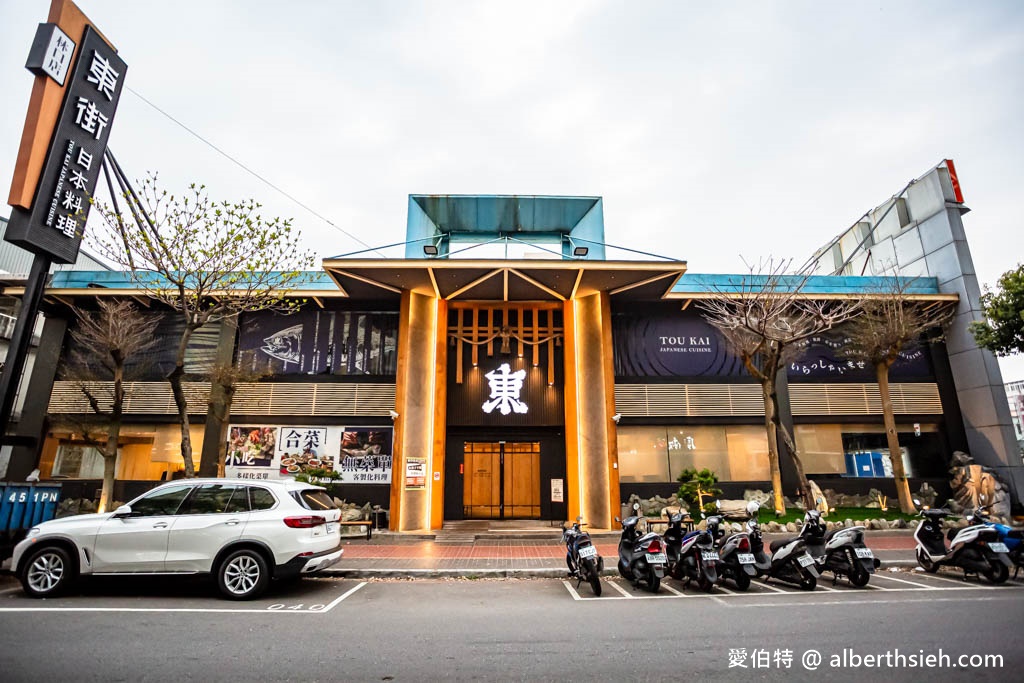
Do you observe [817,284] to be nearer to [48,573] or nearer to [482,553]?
[482,553]

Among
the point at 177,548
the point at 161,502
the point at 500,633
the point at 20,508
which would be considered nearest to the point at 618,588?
the point at 500,633

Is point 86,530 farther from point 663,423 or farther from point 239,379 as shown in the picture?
point 663,423

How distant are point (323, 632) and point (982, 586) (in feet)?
28.8

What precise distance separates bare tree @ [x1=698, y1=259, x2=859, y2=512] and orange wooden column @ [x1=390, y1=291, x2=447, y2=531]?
337 inches

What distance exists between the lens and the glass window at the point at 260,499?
261 inches

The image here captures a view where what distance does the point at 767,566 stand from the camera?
7242 mm

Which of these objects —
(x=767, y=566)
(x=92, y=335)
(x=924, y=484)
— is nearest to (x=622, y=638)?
(x=767, y=566)

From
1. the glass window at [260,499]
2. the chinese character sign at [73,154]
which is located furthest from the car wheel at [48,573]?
the chinese character sign at [73,154]

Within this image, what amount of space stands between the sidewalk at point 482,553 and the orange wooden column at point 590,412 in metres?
1.01

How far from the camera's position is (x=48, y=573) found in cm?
623

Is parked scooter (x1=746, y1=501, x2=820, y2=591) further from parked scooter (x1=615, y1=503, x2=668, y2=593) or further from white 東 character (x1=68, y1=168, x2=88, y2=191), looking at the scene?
white 東 character (x1=68, y1=168, x2=88, y2=191)

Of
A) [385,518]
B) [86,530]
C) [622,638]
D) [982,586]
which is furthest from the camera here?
[385,518]

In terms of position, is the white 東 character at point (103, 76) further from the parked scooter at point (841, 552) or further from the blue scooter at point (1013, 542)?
the blue scooter at point (1013, 542)

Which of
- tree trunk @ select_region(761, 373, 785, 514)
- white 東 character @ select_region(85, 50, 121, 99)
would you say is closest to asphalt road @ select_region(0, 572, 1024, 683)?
tree trunk @ select_region(761, 373, 785, 514)
